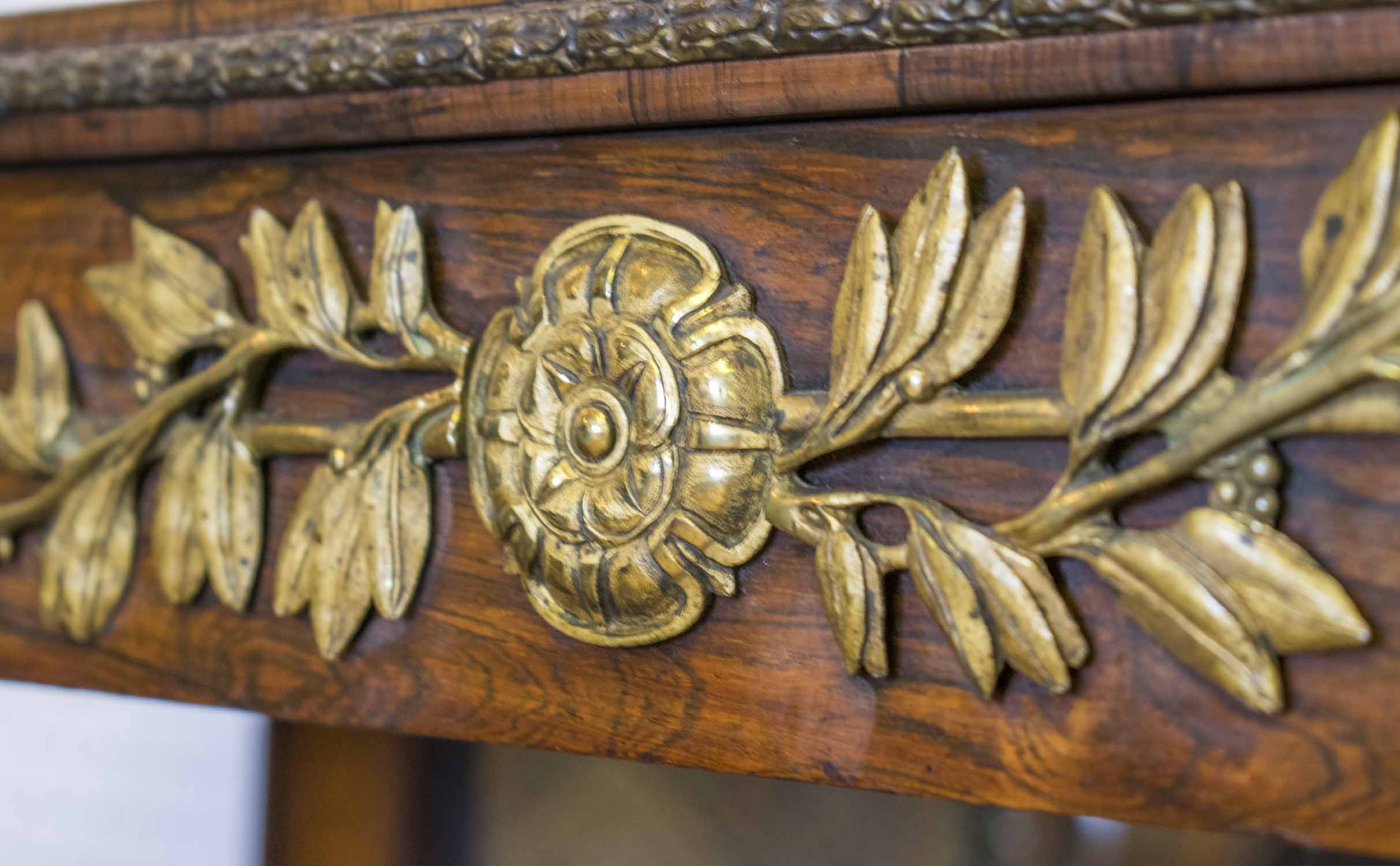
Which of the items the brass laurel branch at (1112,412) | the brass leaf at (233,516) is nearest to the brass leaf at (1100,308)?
the brass laurel branch at (1112,412)

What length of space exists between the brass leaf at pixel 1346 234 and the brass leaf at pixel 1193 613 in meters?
0.06

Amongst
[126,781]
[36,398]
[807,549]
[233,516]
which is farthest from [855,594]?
[126,781]

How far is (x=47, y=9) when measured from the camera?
21.5 inches

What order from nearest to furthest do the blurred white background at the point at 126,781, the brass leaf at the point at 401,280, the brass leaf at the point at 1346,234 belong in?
the brass leaf at the point at 1346,234
the brass leaf at the point at 401,280
the blurred white background at the point at 126,781

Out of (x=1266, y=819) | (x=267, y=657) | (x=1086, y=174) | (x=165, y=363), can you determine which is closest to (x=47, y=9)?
(x=165, y=363)

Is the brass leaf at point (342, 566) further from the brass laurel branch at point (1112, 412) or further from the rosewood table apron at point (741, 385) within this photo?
the brass laurel branch at point (1112, 412)

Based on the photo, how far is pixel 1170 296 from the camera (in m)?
0.33

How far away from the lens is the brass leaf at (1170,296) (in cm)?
33

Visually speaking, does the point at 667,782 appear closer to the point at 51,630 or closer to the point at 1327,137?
the point at 51,630

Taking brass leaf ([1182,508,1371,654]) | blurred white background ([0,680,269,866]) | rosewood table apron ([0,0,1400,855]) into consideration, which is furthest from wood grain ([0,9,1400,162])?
blurred white background ([0,680,269,866])

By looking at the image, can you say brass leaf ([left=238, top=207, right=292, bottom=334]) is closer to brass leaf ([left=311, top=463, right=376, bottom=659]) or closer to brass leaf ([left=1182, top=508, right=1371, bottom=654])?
brass leaf ([left=311, top=463, right=376, bottom=659])

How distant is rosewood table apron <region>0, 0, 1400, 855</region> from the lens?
0.33m

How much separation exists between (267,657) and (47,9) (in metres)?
0.29

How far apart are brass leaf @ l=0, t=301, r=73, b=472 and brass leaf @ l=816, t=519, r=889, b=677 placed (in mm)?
343
